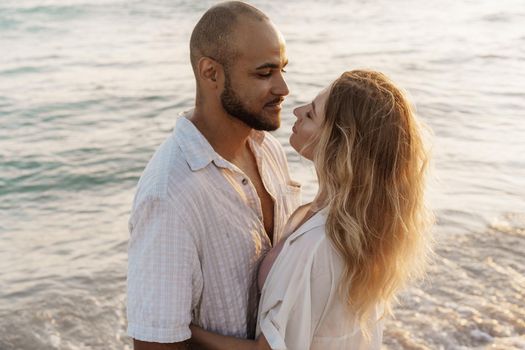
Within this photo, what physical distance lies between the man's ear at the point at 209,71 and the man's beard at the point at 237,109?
0.04 meters

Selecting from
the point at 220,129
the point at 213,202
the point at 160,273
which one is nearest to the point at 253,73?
the point at 220,129

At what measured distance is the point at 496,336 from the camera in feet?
16.4

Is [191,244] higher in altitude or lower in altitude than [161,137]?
higher

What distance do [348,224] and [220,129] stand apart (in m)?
0.72

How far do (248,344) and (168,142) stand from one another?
0.82 meters

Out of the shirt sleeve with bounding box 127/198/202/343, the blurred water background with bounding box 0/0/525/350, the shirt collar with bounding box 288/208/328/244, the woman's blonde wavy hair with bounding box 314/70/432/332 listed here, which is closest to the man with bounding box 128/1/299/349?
the shirt sleeve with bounding box 127/198/202/343

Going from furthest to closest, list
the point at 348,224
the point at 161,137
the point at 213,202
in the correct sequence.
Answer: the point at 161,137 < the point at 213,202 < the point at 348,224

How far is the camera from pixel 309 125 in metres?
3.02

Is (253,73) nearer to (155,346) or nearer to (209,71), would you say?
(209,71)

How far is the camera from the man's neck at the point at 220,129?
314 centimetres

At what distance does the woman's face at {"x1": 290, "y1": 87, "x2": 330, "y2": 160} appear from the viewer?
2957 mm

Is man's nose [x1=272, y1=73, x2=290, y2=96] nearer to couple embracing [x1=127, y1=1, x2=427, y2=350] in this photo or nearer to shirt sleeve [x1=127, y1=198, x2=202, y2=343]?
couple embracing [x1=127, y1=1, x2=427, y2=350]

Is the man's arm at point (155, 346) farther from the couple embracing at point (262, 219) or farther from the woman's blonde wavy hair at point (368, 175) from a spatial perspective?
the woman's blonde wavy hair at point (368, 175)

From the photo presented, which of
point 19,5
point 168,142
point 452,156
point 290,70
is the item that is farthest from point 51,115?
point 19,5
